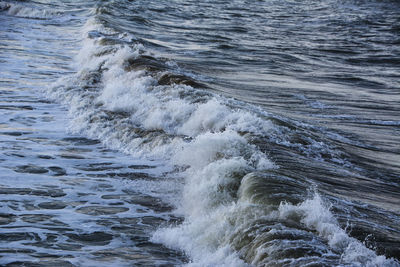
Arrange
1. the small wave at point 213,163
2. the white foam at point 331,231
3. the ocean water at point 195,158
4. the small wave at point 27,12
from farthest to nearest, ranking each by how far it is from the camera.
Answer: the small wave at point 27,12, the ocean water at point 195,158, the small wave at point 213,163, the white foam at point 331,231

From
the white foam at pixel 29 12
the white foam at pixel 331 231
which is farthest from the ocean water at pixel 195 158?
the white foam at pixel 29 12

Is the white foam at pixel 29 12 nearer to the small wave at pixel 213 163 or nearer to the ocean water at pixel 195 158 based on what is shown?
the ocean water at pixel 195 158

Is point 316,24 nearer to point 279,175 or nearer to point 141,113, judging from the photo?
point 141,113

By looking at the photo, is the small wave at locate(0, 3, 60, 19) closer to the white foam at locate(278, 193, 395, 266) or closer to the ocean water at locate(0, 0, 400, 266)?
the ocean water at locate(0, 0, 400, 266)

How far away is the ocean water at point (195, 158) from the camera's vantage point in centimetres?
498

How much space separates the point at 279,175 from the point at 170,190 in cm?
126

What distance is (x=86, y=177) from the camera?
712 centimetres

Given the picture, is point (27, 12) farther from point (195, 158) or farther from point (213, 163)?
point (213, 163)

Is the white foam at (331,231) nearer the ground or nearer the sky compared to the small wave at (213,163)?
nearer the sky

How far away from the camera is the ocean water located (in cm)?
498

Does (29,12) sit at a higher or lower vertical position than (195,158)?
lower

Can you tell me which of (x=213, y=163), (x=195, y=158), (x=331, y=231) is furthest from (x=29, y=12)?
(x=331, y=231)

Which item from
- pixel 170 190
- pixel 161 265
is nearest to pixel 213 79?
pixel 170 190

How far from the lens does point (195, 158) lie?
23.7 ft
